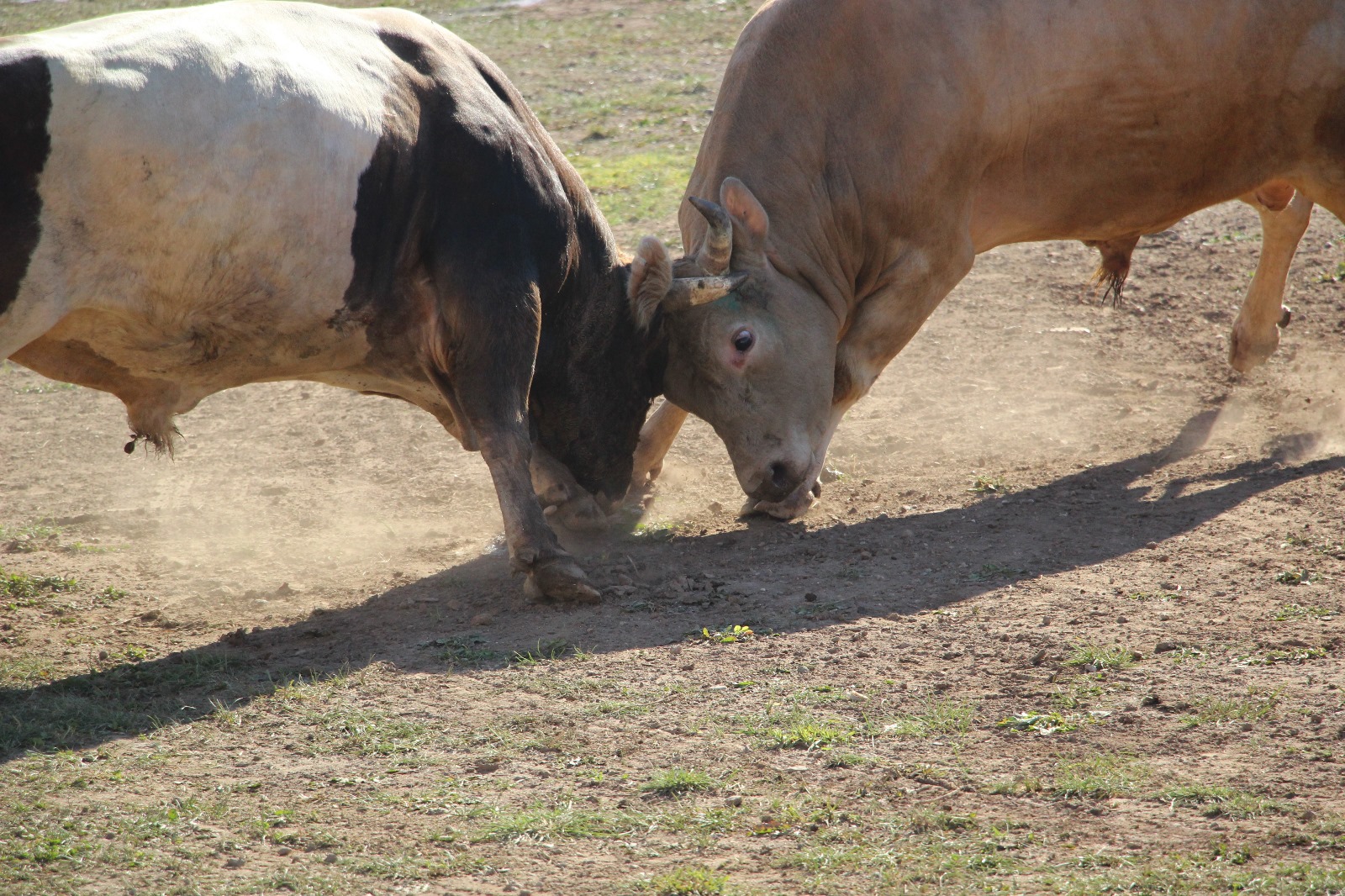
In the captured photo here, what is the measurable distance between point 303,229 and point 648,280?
1.56 m

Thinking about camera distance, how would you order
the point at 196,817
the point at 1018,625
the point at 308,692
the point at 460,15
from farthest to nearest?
the point at 460,15 < the point at 1018,625 < the point at 308,692 < the point at 196,817

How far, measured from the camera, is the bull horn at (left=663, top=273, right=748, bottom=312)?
18.3ft

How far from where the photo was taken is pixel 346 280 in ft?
15.6

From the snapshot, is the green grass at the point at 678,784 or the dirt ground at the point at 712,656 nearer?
the dirt ground at the point at 712,656

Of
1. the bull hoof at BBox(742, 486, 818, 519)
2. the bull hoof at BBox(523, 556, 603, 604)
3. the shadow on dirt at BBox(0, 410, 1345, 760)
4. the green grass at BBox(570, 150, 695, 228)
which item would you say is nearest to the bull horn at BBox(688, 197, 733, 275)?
the bull hoof at BBox(742, 486, 818, 519)

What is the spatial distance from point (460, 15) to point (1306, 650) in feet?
55.2

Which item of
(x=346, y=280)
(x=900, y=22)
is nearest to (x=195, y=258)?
(x=346, y=280)

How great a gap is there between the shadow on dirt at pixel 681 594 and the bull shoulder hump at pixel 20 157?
1.29 m

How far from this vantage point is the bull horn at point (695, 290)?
5.59 m

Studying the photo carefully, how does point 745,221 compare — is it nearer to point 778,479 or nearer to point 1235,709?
point 778,479

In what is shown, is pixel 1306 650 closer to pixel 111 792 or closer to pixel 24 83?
pixel 111 792

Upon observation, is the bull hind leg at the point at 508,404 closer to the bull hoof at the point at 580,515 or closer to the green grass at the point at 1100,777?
the bull hoof at the point at 580,515

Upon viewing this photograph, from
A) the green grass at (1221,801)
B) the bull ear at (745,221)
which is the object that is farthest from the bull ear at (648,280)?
the green grass at (1221,801)

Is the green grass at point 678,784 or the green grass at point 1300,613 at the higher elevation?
the green grass at point 1300,613
